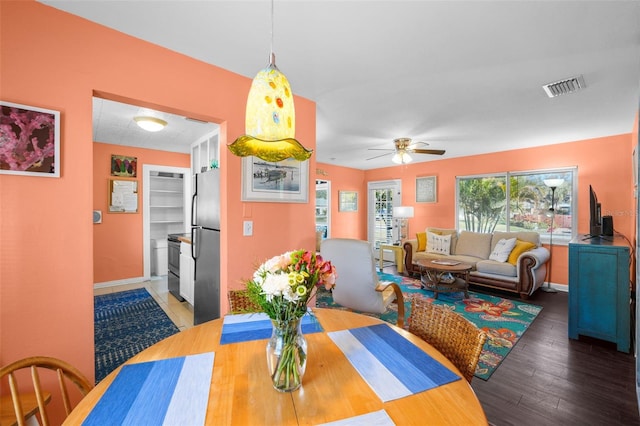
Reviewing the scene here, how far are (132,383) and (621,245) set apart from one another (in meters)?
3.91

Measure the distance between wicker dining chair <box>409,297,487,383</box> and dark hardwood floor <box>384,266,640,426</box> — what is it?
35.5 inches

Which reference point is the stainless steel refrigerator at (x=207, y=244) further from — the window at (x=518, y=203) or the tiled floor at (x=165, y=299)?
the window at (x=518, y=203)

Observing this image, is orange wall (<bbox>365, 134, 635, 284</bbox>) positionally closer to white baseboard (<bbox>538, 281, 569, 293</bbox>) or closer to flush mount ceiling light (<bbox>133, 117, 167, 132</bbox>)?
white baseboard (<bbox>538, 281, 569, 293</bbox>)

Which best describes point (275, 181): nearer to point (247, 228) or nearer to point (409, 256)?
point (247, 228)

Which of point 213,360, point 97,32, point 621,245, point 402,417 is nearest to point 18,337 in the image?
point 213,360

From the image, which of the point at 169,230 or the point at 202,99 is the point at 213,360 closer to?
the point at 202,99

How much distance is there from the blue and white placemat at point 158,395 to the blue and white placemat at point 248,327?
0.20 m

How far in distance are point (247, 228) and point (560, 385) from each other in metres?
2.73

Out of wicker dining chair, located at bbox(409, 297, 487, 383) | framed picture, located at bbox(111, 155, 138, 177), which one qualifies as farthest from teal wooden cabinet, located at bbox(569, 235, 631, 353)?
framed picture, located at bbox(111, 155, 138, 177)

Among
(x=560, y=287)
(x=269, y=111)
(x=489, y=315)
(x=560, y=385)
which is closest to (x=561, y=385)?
(x=560, y=385)

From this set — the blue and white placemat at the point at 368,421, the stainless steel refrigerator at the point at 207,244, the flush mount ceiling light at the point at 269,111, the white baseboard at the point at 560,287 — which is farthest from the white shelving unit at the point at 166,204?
the white baseboard at the point at 560,287

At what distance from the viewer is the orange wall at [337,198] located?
6.92m

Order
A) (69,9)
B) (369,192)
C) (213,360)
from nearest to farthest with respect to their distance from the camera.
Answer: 1. (213,360)
2. (69,9)
3. (369,192)

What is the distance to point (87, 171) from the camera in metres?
1.63
